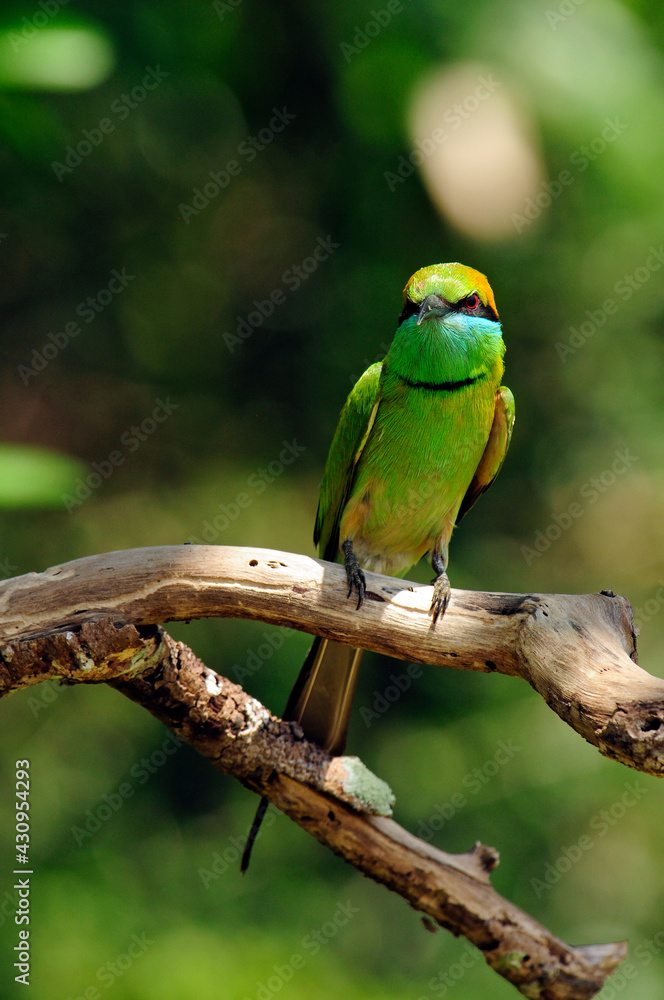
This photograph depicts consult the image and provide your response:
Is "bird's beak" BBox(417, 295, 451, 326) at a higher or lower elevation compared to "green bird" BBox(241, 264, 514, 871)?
higher

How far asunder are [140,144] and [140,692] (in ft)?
12.4

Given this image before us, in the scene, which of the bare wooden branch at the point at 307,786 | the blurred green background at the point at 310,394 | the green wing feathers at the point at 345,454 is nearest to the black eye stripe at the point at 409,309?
the green wing feathers at the point at 345,454

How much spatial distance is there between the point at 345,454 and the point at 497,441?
1.87ft

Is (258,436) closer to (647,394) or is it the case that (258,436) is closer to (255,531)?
(255,531)

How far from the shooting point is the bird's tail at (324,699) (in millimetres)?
2494

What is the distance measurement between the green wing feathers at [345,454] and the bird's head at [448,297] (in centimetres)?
28

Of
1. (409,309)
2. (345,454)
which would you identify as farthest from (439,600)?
(409,309)

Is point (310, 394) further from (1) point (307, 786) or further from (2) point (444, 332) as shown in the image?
(1) point (307, 786)

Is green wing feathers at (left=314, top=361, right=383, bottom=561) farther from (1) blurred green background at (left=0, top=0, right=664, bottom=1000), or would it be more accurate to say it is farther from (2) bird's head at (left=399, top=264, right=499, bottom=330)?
(1) blurred green background at (left=0, top=0, right=664, bottom=1000)

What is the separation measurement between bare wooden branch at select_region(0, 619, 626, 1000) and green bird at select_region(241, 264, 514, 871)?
0.49 meters

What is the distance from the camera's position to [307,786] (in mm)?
2266

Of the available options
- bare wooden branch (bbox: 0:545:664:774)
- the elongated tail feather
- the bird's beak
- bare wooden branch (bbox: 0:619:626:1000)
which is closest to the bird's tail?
the elongated tail feather

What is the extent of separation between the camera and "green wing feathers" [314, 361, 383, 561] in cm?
308

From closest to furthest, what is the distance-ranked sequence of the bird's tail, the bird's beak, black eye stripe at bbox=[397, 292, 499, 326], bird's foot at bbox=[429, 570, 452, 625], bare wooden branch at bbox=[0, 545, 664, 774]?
bare wooden branch at bbox=[0, 545, 664, 774], bird's foot at bbox=[429, 570, 452, 625], the bird's tail, the bird's beak, black eye stripe at bbox=[397, 292, 499, 326]
